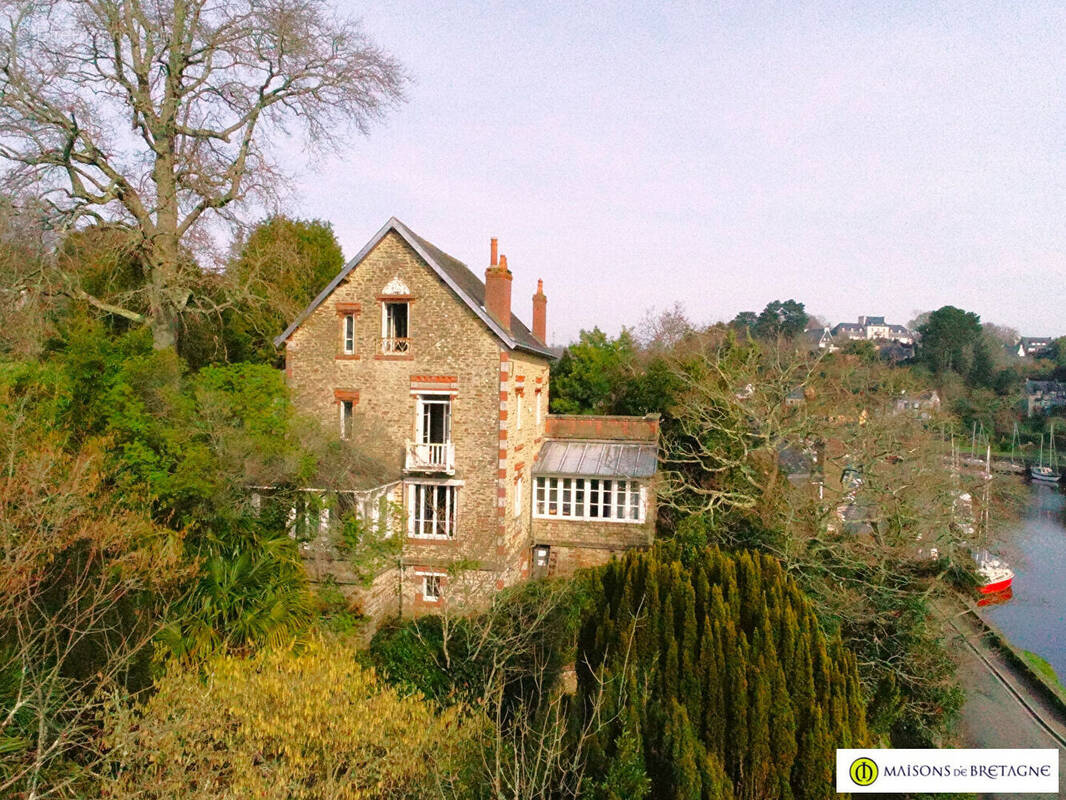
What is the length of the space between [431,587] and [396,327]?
7.69 meters

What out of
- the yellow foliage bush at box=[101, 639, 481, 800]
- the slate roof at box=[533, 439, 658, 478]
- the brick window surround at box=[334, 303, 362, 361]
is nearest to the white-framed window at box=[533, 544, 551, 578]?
the slate roof at box=[533, 439, 658, 478]

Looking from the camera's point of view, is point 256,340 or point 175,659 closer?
point 175,659

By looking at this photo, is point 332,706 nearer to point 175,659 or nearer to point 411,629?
point 175,659

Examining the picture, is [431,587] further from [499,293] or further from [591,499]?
[499,293]

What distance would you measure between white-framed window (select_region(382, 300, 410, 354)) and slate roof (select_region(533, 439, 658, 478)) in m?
6.35

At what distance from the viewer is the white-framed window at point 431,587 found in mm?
19031

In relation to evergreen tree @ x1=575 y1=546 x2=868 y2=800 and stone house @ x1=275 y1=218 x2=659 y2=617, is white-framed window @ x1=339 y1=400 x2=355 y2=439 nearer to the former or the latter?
stone house @ x1=275 y1=218 x2=659 y2=617

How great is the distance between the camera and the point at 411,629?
50.9 ft

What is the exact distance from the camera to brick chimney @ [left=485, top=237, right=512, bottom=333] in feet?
63.0

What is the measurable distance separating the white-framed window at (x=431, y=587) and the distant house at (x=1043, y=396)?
72.8 m

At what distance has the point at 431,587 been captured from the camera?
19.2 m

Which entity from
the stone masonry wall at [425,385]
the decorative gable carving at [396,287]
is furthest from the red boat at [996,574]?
the decorative gable carving at [396,287]

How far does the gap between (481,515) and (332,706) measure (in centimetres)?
1015

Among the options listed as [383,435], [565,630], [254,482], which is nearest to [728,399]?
[565,630]
